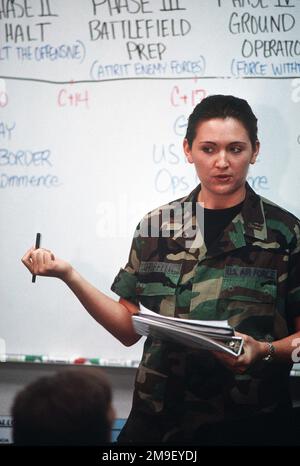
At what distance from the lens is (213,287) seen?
1868mm

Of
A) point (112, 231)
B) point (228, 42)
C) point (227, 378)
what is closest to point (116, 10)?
point (228, 42)

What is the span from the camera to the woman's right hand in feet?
6.50

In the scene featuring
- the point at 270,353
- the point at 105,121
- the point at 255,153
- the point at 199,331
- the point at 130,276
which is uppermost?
the point at 105,121

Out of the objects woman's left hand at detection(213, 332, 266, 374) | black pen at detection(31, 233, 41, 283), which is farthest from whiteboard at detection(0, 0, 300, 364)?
woman's left hand at detection(213, 332, 266, 374)

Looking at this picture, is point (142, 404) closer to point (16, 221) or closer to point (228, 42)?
point (16, 221)

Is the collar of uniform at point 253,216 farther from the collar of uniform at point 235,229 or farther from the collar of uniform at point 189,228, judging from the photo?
the collar of uniform at point 189,228

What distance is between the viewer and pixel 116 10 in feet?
6.55

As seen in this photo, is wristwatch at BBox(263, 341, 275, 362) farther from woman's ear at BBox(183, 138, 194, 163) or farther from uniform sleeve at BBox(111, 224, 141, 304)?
woman's ear at BBox(183, 138, 194, 163)

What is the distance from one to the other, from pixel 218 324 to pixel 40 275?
66 centimetres

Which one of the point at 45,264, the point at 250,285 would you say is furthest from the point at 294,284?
the point at 45,264

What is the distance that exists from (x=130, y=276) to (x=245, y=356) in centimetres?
45

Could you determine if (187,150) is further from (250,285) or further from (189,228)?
(250,285)

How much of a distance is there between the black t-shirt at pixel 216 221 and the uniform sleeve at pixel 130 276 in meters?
0.23
